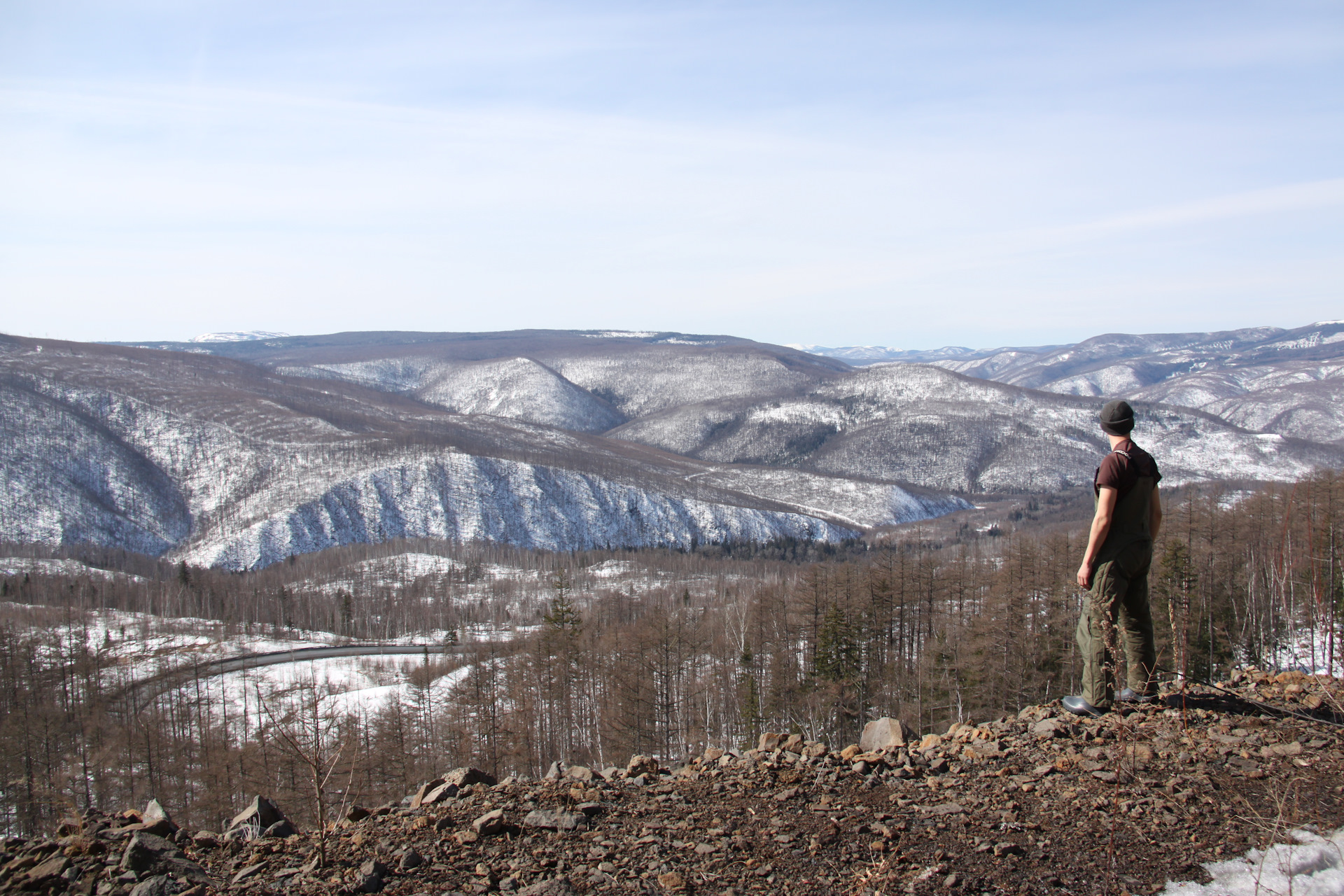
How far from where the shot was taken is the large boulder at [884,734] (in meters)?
9.47

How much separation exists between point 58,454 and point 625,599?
120m

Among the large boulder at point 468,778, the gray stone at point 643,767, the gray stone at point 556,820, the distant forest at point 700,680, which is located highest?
the gray stone at point 556,820

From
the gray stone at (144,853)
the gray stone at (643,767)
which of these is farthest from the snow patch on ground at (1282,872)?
the gray stone at (144,853)

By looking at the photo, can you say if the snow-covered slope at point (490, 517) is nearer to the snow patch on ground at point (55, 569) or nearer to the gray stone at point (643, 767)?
the snow patch on ground at point (55, 569)

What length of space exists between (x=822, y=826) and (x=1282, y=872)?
319 cm

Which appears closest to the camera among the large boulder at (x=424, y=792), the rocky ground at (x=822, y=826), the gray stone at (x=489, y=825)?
the rocky ground at (x=822, y=826)

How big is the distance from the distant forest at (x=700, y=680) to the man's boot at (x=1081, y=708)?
13.0 m

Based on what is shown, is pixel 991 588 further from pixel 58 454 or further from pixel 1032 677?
pixel 58 454

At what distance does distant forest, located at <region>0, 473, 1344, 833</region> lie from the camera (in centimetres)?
3447

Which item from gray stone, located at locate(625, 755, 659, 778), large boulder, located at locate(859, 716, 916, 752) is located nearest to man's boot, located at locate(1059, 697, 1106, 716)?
large boulder, located at locate(859, 716, 916, 752)

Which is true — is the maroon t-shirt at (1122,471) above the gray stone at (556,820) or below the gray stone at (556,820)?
above

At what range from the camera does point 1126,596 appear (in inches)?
340

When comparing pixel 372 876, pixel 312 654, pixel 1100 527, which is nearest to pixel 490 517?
pixel 312 654

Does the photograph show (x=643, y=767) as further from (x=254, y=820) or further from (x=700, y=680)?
(x=700, y=680)
